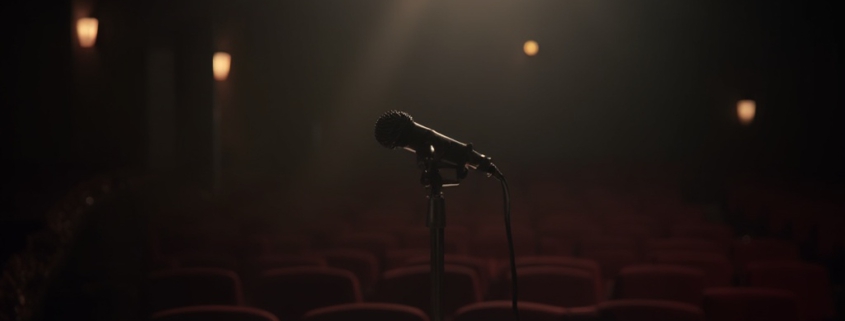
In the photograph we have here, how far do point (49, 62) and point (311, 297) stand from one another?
24.8ft

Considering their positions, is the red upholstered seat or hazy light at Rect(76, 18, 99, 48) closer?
the red upholstered seat

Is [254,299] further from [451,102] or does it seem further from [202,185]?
[451,102]

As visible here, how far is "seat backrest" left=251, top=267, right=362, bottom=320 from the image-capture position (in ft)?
13.1

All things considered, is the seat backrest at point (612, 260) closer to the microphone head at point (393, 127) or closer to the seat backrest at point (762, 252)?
the seat backrest at point (762, 252)

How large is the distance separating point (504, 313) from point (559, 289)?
1.20 meters

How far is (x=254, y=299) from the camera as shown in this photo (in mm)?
4109

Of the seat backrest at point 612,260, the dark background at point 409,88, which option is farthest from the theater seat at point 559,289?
the dark background at point 409,88

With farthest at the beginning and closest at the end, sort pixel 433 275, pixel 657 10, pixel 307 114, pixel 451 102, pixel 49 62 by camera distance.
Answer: pixel 451 102 → pixel 307 114 → pixel 657 10 → pixel 49 62 → pixel 433 275

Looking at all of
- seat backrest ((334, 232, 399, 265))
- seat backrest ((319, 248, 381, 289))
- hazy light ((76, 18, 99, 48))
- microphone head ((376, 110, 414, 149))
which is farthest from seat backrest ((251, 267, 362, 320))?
hazy light ((76, 18, 99, 48))

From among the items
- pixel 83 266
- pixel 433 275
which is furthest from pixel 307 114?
pixel 433 275

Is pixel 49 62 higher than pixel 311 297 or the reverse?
higher

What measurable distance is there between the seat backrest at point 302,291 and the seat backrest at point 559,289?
0.90m

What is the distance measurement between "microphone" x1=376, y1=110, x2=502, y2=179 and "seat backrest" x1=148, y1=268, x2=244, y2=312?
2015 millimetres

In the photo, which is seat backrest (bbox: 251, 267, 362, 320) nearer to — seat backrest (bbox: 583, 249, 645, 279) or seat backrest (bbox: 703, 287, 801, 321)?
seat backrest (bbox: 703, 287, 801, 321)
